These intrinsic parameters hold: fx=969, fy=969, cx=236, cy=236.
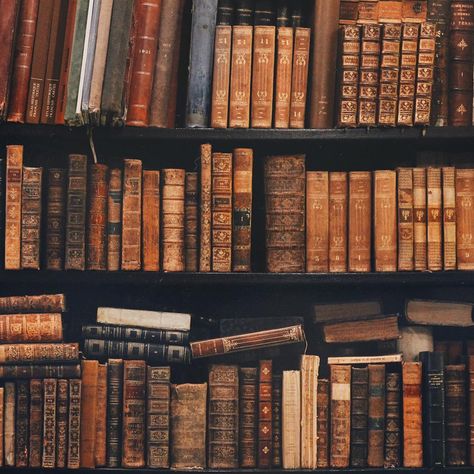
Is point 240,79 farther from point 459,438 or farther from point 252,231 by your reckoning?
point 459,438

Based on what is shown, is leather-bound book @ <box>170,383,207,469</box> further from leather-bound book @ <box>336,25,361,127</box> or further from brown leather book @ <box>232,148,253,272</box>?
leather-bound book @ <box>336,25,361,127</box>

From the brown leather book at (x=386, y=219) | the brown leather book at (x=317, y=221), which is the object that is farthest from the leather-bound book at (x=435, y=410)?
the brown leather book at (x=317, y=221)

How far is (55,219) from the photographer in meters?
2.48

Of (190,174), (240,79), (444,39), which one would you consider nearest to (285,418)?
(190,174)

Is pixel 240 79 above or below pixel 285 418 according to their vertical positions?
above

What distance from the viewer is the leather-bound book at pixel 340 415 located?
249 centimetres

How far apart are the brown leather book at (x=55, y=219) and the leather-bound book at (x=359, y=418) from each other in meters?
0.82

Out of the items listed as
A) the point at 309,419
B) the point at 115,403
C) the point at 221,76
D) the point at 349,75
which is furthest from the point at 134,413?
the point at 349,75

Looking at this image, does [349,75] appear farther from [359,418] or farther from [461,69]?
[359,418]

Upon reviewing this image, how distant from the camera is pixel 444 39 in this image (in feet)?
8.29

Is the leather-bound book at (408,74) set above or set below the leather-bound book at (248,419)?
above

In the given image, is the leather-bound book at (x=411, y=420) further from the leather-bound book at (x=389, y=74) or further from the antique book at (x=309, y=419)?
the leather-bound book at (x=389, y=74)

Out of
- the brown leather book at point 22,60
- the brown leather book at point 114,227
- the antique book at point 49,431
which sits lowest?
the antique book at point 49,431

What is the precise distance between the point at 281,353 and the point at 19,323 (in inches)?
28.5
